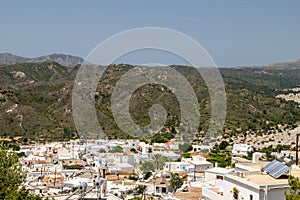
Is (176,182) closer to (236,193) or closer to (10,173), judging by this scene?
(10,173)

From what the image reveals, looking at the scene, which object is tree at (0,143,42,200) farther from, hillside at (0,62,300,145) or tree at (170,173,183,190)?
hillside at (0,62,300,145)

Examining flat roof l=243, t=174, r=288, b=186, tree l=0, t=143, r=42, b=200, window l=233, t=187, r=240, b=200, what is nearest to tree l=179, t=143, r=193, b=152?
tree l=0, t=143, r=42, b=200

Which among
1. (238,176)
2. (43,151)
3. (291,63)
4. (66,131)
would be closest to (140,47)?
(238,176)

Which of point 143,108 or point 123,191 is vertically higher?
point 143,108

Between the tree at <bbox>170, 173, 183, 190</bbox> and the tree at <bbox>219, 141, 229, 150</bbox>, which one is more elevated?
the tree at <bbox>219, 141, 229, 150</bbox>

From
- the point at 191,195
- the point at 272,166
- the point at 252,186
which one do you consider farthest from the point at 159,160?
the point at 252,186

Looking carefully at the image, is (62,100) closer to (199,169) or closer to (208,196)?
(199,169)

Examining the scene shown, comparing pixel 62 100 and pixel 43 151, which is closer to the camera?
pixel 43 151
